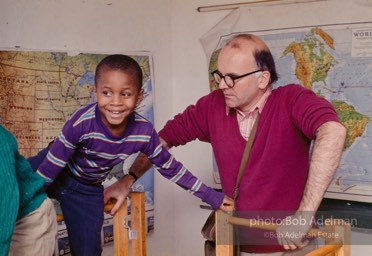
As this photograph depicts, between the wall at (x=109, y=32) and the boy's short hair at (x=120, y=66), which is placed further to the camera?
the wall at (x=109, y=32)

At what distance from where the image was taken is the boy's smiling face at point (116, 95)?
1.91 m

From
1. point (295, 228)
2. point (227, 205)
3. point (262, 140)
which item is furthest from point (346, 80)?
point (295, 228)

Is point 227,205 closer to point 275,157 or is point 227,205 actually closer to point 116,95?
point 275,157

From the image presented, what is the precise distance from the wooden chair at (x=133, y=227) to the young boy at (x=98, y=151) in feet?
0.29

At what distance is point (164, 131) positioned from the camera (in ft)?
8.21

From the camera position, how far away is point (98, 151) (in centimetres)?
200

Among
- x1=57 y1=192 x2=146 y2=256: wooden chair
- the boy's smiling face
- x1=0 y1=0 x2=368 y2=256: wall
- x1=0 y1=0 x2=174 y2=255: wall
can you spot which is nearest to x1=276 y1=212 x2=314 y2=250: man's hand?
x1=57 y1=192 x2=146 y2=256: wooden chair

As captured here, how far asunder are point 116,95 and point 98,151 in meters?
0.23

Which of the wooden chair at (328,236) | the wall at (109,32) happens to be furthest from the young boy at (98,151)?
the wall at (109,32)

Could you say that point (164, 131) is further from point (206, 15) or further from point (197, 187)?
point (206, 15)

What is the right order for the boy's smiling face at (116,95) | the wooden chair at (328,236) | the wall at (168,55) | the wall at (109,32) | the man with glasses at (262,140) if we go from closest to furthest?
the wooden chair at (328,236)
the boy's smiling face at (116,95)
the man with glasses at (262,140)
the wall at (109,32)
the wall at (168,55)

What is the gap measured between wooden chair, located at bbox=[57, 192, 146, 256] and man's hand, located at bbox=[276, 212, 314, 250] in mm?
562

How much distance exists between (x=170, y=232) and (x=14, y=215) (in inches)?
107

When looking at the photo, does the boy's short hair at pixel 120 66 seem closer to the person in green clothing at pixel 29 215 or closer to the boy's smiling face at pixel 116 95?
the boy's smiling face at pixel 116 95
